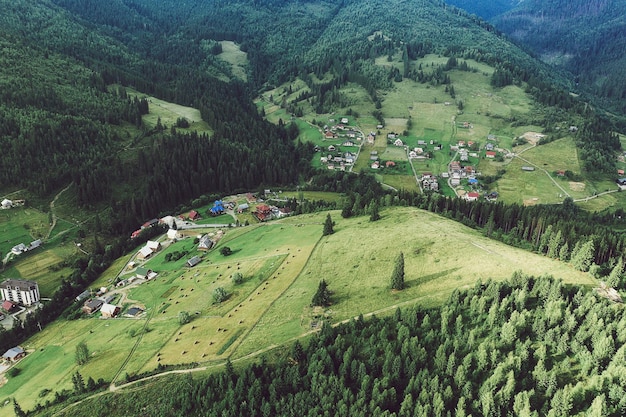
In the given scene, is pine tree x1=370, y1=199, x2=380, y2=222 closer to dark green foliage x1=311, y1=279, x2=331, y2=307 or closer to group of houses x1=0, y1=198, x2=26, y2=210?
dark green foliage x1=311, y1=279, x2=331, y2=307

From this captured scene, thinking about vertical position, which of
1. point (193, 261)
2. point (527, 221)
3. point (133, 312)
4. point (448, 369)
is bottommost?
point (133, 312)

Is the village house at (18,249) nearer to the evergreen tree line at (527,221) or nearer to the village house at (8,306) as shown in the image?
the village house at (8,306)

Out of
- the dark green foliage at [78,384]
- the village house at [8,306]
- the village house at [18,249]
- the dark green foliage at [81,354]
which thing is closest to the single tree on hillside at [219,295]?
the dark green foliage at [81,354]

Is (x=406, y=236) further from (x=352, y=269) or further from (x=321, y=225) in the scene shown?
(x=321, y=225)

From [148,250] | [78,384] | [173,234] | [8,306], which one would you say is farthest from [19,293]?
[78,384]

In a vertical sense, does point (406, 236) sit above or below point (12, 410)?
above

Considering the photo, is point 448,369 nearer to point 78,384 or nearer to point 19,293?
point 78,384

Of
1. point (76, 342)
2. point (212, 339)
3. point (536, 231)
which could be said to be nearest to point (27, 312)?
point (76, 342)
